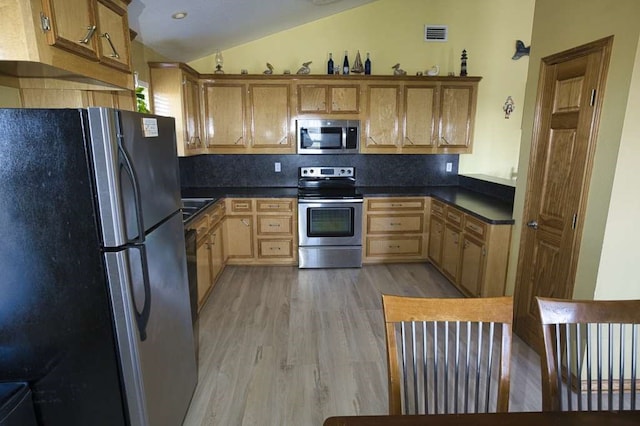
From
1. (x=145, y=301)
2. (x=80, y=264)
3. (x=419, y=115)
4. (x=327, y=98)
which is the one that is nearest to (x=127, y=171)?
(x=80, y=264)

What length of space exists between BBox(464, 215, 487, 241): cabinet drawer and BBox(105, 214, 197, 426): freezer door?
2.35 m

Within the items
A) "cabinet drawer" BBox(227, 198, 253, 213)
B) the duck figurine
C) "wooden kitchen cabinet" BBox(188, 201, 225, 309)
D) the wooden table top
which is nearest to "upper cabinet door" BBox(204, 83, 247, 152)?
"cabinet drawer" BBox(227, 198, 253, 213)

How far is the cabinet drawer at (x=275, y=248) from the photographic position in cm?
421

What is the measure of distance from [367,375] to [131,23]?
3.06 meters

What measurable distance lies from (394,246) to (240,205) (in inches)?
73.6

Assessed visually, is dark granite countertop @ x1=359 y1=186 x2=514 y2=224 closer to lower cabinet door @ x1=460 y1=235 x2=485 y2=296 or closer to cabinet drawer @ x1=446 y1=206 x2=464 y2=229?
cabinet drawer @ x1=446 y1=206 x2=464 y2=229

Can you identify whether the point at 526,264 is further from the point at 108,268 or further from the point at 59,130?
the point at 59,130

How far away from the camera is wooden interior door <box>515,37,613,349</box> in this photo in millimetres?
2023

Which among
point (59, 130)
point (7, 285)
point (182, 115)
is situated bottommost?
point (7, 285)

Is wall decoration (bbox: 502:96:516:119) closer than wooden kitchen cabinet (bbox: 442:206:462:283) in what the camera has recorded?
No

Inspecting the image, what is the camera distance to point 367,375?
2.34 metres

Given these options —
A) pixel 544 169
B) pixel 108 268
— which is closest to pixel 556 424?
pixel 108 268

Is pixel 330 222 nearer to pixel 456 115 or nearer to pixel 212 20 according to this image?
pixel 456 115

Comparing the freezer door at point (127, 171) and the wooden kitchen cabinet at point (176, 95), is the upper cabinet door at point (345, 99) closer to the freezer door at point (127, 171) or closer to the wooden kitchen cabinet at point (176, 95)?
the wooden kitchen cabinet at point (176, 95)
